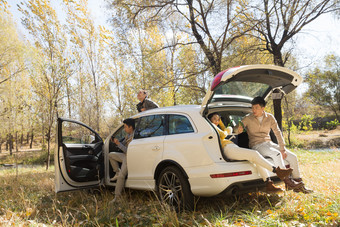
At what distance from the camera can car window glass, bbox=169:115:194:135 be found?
13.3ft

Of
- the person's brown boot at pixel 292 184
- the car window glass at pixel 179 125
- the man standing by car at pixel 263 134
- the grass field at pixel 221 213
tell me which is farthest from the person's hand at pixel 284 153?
the car window glass at pixel 179 125

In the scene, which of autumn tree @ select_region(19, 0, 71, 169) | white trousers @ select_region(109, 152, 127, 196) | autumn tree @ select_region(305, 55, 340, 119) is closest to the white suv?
white trousers @ select_region(109, 152, 127, 196)

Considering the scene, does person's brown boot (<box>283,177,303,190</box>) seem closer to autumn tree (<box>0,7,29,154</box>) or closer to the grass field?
the grass field

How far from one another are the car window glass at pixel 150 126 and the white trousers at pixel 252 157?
1254mm

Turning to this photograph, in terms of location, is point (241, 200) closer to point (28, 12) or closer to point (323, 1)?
point (323, 1)

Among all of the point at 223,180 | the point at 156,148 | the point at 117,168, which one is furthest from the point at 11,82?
the point at 223,180

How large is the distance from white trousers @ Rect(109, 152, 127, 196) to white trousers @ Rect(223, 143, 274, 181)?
7.14 ft

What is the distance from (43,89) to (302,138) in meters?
16.7

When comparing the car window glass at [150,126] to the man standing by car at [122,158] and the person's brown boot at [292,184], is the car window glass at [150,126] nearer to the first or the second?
the man standing by car at [122,158]

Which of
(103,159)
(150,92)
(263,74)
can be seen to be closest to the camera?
(263,74)

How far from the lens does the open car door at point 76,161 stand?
5.11 metres

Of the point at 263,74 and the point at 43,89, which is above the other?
the point at 43,89

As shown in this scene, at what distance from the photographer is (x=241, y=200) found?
14.6 feet

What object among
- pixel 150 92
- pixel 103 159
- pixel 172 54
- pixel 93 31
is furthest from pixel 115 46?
pixel 93 31
